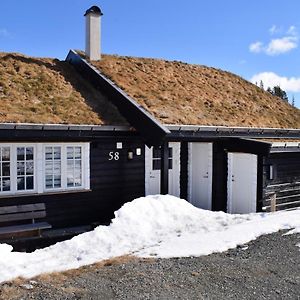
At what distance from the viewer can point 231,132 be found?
37.7 feet

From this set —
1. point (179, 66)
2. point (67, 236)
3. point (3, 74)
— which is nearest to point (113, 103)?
point (3, 74)

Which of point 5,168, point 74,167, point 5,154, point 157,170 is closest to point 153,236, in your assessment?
point 74,167

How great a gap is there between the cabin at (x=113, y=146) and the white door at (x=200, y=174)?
0.03 metres

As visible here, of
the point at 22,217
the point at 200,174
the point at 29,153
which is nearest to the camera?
the point at 22,217

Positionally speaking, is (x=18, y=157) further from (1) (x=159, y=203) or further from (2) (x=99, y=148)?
(1) (x=159, y=203)

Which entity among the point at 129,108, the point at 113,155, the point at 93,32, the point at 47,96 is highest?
the point at 93,32

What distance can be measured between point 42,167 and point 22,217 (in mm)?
1231

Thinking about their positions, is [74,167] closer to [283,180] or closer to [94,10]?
[283,180]

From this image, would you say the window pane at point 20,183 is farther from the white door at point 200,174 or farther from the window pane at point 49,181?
the white door at point 200,174

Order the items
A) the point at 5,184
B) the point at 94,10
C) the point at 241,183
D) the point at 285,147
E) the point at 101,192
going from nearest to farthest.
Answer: the point at 5,184
the point at 101,192
the point at 285,147
the point at 241,183
the point at 94,10

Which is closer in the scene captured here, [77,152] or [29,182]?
[29,182]

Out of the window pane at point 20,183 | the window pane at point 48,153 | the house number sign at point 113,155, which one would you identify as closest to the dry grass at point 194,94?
the house number sign at point 113,155

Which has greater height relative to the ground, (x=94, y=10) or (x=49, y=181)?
(x=94, y=10)

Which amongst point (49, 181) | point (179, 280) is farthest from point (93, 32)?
point (179, 280)
